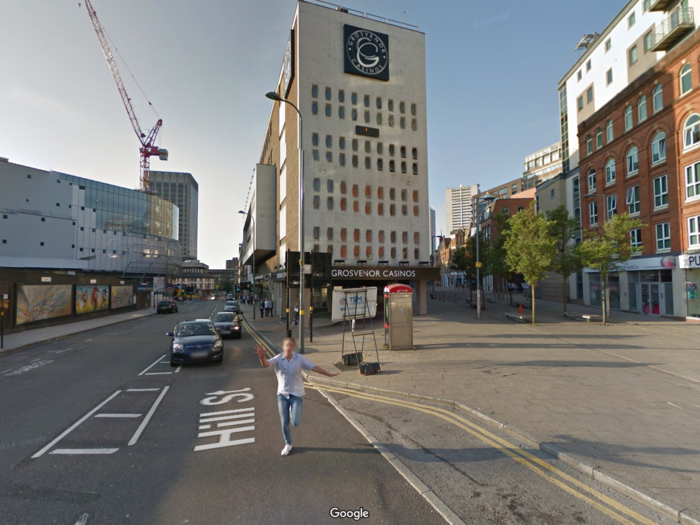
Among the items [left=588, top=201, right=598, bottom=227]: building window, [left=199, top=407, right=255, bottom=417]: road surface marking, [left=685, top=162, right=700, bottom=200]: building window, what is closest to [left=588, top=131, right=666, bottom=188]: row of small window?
[left=588, top=201, right=598, bottom=227]: building window

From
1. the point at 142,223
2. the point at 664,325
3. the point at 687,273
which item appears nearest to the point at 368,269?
the point at 664,325

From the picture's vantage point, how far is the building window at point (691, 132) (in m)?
22.1

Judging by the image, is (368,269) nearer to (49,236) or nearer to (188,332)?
(188,332)

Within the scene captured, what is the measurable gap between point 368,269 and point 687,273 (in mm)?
21567

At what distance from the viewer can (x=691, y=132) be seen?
22.5m

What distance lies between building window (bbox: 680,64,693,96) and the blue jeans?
1260 inches

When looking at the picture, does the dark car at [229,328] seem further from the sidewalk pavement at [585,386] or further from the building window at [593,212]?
the building window at [593,212]

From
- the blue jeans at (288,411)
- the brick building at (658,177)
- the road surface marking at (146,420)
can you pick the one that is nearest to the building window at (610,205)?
the brick building at (658,177)

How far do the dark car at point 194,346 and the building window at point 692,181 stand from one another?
98.0 ft

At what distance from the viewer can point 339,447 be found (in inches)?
221

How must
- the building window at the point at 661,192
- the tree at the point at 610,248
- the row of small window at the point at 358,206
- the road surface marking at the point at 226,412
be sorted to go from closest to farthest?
the road surface marking at the point at 226,412, the tree at the point at 610,248, the building window at the point at 661,192, the row of small window at the point at 358,206

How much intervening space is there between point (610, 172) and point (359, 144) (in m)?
22.7

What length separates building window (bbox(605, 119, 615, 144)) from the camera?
101ft

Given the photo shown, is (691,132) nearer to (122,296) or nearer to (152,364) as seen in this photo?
(152,364)
